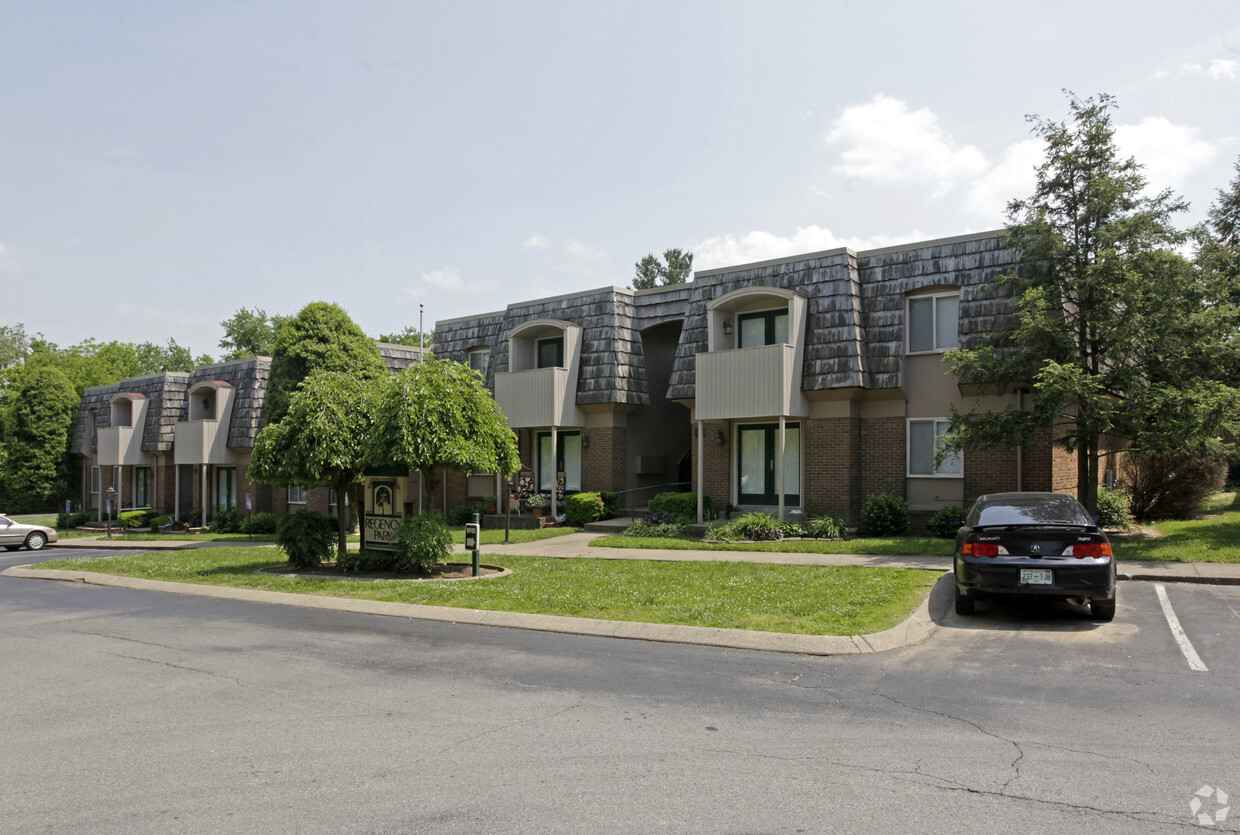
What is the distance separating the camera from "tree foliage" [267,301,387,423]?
27.4 meters

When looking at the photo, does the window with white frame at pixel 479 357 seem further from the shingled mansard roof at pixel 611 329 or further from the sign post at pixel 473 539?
the sign post at pixel 473 539

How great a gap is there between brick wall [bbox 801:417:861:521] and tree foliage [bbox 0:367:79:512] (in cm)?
3772

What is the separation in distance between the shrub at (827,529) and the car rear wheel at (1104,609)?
881 cm

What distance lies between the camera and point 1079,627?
32.2 ft

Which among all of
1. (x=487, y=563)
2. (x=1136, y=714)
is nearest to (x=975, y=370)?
(x=487, y=563)

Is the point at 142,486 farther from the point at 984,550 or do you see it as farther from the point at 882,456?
the point at 984,550

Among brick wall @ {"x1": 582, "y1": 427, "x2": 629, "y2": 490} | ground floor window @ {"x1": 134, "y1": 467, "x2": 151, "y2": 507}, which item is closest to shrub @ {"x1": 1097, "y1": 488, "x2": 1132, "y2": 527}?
brick wall @ {"x1": 582, "y1": 427, "x2": 629, "y2": 490}

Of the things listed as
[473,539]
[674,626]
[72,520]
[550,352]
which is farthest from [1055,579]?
[72,520]

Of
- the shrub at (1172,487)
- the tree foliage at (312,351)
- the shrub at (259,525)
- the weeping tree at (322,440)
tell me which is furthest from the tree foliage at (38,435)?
the shrub at (1172,487)

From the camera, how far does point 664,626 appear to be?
10.0m

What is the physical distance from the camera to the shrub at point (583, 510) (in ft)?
77.1

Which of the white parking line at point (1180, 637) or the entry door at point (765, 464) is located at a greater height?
the entry door at point (765, 464)

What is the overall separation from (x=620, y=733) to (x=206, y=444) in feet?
104

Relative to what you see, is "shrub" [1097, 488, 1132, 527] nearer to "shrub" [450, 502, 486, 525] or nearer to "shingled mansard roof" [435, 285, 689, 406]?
"shingled mansard roof" [435, 285, 689, 406]
